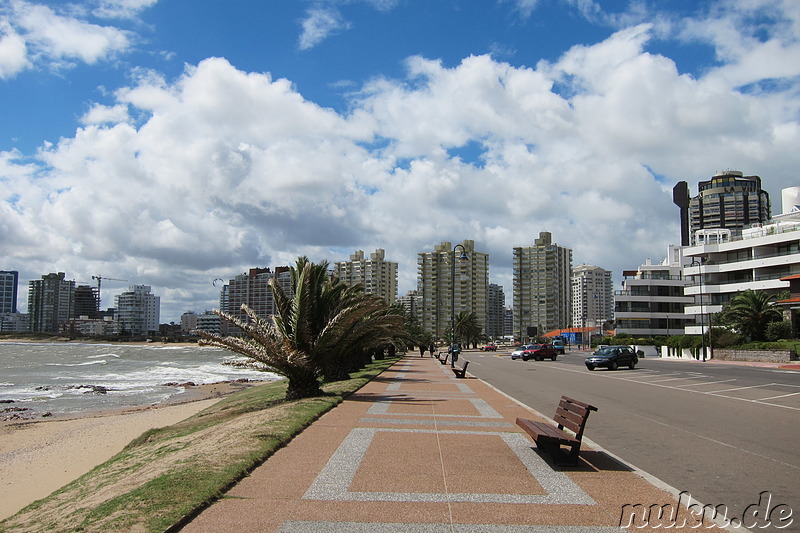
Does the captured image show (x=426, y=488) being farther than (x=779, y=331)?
No

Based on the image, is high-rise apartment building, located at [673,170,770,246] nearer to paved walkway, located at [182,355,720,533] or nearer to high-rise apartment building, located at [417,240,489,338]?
high-rise apartment building, located at [417,240,489,338]

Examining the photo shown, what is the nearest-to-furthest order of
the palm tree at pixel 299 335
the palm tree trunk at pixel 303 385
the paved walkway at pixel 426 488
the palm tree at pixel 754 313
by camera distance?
the paved walkway at pixel 426 488
the palm tree at pixel 299 335
the palm tree trunk at pixel 303 385
the palm tree at pixel 754 313

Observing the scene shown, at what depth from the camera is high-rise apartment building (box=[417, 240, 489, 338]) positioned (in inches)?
4862

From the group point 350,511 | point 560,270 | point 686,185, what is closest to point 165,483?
point 350,511

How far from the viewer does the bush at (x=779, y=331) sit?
45.2 metres

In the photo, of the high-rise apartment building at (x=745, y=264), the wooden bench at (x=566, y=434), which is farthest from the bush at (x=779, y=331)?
the wooden bench at (x=566, y=434)

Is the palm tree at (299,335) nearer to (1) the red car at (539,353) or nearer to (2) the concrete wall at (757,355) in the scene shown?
(2) the concrete wall at (757,355)

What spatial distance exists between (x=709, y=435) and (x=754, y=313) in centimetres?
4259

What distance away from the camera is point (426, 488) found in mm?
6406

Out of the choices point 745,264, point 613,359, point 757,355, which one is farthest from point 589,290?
point 613,359

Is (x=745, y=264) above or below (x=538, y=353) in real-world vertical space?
above

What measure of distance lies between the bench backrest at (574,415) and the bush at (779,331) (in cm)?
4421

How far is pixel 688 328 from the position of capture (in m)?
74.4

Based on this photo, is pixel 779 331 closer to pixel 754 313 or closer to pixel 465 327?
pixel 754 313
